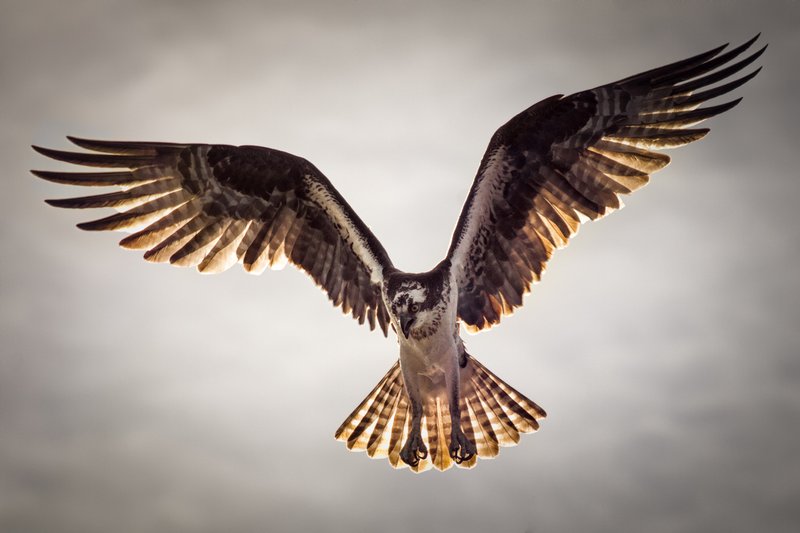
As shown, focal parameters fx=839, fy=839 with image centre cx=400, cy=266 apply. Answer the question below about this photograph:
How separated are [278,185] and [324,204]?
60cm

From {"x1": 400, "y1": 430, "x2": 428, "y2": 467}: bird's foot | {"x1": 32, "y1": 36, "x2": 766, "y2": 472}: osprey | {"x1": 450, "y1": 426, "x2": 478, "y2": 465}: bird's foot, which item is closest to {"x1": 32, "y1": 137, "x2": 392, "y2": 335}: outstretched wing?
{"x1": 32, "y1": 36, "x2": 766, "y2": 472}: osprey

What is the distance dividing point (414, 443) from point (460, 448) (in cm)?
45

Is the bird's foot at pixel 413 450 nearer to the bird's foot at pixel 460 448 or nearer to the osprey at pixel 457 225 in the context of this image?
the osprey at pixel 457 225

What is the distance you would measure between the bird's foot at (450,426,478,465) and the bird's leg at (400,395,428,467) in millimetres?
306

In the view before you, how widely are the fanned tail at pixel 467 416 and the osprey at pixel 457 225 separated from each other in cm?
1

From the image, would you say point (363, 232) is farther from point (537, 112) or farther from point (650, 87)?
point (650, 87)

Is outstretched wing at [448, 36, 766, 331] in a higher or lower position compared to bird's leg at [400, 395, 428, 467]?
higher

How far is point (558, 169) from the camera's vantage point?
8602 mm

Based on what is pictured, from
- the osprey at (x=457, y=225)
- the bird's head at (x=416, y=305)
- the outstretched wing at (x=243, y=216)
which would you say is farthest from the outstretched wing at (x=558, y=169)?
the outstretched wing at (x=243, y=216)

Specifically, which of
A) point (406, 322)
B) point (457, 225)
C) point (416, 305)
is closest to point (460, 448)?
point (406, 322)

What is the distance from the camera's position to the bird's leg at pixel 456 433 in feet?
26.4

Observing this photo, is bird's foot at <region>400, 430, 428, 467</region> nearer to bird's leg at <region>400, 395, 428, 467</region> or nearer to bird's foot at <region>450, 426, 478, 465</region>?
bird's leg at <region>400, 395, 428, 467</region>

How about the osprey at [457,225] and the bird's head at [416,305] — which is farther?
the osprey at [457,225]

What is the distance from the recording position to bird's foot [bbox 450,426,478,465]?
8.15 meters
